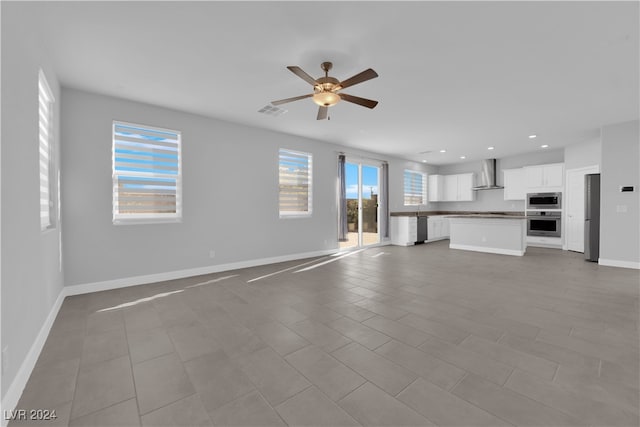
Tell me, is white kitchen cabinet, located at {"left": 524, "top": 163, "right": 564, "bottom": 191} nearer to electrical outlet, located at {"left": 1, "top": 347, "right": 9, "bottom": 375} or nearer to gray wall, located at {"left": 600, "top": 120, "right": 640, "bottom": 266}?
gray wall, located at {"left": 600, "top": 120, "right": 640, "bottom": 266}

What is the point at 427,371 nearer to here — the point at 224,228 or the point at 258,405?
the point at 258,405

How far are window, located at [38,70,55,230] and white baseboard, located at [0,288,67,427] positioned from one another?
1.04m

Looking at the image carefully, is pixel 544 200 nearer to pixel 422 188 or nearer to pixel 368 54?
pixel 422 188

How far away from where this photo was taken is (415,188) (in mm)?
9781

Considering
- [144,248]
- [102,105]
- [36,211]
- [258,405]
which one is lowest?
[258,405]

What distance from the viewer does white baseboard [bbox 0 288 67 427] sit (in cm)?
157

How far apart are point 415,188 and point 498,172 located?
102 inches

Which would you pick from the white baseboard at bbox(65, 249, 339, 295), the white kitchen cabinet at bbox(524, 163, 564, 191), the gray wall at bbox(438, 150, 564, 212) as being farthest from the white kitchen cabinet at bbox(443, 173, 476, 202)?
the white baseboard at bbox(65, 249, 339, 295)

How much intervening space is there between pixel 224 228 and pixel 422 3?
4.33 m

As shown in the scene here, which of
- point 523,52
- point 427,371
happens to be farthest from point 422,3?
point 427,371

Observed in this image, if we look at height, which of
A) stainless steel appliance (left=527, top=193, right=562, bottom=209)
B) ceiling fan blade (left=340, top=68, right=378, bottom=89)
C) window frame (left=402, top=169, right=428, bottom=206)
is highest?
ceiling fan blade (left=340, top=68, right=378, bottom=89)

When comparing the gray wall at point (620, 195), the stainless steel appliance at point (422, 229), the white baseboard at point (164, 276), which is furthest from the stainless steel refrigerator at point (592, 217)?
→ the white baseboard at point (164, 276)

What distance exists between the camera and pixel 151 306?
3271 mm

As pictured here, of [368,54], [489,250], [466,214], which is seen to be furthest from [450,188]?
[368,54]
